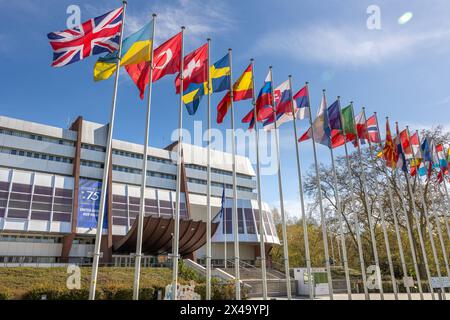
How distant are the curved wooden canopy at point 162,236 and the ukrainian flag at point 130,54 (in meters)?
18.6

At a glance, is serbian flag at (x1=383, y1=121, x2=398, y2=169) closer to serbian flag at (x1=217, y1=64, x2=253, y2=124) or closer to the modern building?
serbian flag at (x1=217, y1=64, x2=253, y2=124)

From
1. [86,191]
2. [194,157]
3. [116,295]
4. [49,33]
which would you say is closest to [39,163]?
[86,191]

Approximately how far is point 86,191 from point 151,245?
1015 cm

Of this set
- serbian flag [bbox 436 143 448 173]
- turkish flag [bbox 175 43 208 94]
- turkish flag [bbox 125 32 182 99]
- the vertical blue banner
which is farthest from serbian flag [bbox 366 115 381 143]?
the vertical blue banner

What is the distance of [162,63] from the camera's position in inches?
536

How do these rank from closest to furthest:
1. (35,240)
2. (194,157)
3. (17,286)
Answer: (17,286), (35,240), (194,157)

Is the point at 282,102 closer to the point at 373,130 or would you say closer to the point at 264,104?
the point at 264,104

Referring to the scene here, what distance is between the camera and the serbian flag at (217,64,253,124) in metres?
16.1

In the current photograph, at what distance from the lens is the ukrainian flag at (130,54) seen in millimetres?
12180

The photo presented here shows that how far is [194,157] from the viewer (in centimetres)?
5234
